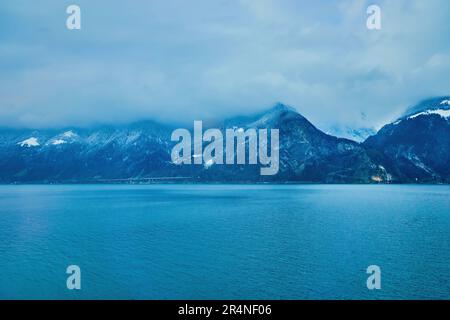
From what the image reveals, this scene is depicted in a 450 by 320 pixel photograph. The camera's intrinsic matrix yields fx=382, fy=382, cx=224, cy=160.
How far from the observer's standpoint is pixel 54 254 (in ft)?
221

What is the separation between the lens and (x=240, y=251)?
66938 millimetres

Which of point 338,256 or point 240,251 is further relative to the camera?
point 240,251

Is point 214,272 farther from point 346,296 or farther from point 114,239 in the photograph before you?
point 114,239

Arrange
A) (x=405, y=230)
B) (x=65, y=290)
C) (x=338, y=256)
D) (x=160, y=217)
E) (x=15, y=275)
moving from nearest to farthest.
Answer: (x=65, y=290)
(x=15, y=275)
(x=338, y=256)
(x=405, y=230)
(x=160, y=217)

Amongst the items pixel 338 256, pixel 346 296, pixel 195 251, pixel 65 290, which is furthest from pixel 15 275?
pixel 338 256

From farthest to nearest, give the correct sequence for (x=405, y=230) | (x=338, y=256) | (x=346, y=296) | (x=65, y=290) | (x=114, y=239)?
(x=405, y=230), (x=114, y=239), (x=338, y=256), (x=65, y=290), (x=346, y=296)

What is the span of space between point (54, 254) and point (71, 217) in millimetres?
58652

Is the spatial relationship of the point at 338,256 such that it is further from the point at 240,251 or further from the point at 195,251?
the point at 195,251

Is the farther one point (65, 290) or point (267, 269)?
point (267, 269)

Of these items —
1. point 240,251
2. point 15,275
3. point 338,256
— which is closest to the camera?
point 15,275

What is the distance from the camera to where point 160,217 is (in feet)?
395
